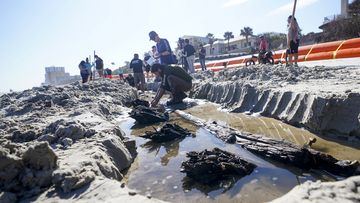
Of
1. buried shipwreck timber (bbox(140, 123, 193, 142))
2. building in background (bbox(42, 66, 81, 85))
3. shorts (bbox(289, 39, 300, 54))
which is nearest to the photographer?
buried shipwreck timber (bbox(140, 123, 193, 142))

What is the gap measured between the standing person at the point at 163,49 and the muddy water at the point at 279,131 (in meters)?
2.00

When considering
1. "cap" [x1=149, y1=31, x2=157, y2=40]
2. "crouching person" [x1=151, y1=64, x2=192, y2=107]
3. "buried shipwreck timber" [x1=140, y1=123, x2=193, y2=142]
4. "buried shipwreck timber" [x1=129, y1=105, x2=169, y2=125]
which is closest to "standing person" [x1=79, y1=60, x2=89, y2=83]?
"cap" [x1=149, y1=31, x2=157, y2=40]

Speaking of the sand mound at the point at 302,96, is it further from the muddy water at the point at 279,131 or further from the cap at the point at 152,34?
the cap at the point at 152,34

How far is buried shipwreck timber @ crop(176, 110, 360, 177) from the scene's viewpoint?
357 centimetres

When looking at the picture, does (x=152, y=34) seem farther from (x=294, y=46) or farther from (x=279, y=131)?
(x=279, y=131)

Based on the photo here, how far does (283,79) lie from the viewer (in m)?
8.09

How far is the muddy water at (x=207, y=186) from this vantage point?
342cm

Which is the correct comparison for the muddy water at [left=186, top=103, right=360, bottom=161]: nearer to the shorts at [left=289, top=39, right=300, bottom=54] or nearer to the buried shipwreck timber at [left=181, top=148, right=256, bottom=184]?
the buried shipwreck timber at [left=181, top=148, right=256, bottom=184]

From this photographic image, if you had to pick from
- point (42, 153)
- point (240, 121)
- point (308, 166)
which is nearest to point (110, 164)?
point (42, 153)

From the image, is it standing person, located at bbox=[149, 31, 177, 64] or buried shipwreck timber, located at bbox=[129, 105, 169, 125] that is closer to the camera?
buried shipwreck timber, located at bbox=[129, 105, 169, 125]

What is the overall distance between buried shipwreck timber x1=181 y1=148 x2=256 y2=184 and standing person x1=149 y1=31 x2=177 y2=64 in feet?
20.9

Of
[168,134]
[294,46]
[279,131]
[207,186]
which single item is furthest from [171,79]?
[207,186]

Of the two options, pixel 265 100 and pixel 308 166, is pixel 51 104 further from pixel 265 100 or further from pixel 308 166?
pixel 308 166

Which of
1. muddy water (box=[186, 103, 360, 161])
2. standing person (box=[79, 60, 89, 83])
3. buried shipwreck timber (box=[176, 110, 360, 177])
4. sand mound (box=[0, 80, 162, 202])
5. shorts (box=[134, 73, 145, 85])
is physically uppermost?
standing person (box=[79, 60, 89, 83])
